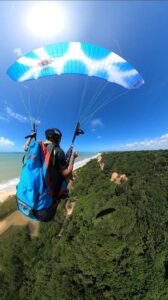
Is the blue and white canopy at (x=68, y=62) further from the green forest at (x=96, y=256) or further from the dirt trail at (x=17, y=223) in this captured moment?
the dirt trail at (x=17, y=223)

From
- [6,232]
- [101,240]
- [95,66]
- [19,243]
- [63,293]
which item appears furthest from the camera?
[6,232]

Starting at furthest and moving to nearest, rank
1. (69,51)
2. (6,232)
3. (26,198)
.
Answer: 1. (6,232)
2. (69,51)
3. (26,198)

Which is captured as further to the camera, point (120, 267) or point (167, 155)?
point (167, 155)

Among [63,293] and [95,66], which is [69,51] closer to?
[95,66]

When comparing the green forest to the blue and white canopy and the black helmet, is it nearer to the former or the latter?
the blue and white canopy

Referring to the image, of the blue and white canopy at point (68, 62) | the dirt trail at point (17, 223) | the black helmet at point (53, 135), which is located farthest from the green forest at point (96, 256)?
the black helmet at point (53, 135)

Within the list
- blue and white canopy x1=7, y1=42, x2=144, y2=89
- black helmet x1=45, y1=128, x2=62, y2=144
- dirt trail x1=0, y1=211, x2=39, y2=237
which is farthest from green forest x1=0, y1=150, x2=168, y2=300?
black helmet x1=45, y1=128, x2=62, y2=144

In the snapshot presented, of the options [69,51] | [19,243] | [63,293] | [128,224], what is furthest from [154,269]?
[69,51]
